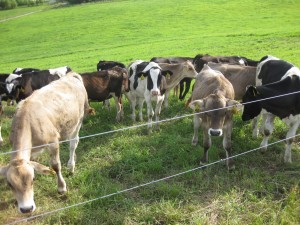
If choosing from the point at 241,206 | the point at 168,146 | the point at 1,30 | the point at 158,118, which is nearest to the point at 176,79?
the point at 158,118

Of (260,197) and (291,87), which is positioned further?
(291,87)

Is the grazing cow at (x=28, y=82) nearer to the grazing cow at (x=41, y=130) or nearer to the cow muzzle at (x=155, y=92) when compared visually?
the grazing cow at (x=41, y=130)

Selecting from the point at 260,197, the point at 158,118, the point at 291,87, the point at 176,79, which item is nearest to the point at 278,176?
the point at 260,197

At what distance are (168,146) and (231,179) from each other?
6.31ft

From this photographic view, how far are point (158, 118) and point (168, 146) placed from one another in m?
2.05

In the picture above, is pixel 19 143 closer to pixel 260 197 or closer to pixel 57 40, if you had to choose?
pixel 260 197

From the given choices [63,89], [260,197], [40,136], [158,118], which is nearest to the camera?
[40,136]

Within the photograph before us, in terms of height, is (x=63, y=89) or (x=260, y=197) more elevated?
(x=63, y=89)

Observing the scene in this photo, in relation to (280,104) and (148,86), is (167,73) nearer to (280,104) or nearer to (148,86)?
(148,86)

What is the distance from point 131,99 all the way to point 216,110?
190 inches

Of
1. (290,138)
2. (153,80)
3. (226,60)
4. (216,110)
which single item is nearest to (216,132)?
(216,110)

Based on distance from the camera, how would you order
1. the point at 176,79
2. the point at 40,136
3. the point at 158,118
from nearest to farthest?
1. the point at 40,136
2. the point at 158,118
3. the point at 176,79

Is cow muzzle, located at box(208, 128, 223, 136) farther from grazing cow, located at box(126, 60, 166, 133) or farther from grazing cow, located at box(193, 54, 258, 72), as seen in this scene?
grazing cow, located at box(193, 54, 258, 72)

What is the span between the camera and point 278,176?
6.16m
